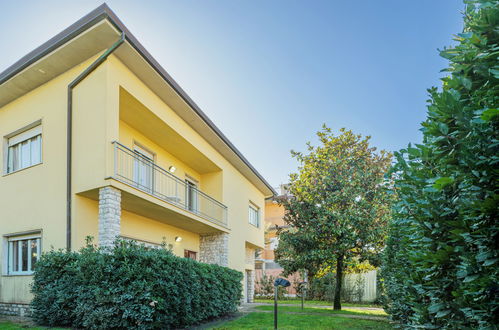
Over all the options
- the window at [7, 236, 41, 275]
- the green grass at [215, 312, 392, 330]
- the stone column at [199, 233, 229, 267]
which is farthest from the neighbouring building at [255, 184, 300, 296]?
the window at [7, 236, 41, 275]

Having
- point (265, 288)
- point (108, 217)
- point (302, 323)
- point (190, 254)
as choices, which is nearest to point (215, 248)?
point (190, 254)

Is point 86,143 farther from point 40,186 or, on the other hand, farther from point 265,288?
point 265,288

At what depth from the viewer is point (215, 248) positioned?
17.2 metres

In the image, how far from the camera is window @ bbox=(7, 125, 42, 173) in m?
12.0

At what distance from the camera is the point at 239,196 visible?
786 inches

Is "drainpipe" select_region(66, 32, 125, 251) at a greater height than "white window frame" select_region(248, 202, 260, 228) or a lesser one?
greater

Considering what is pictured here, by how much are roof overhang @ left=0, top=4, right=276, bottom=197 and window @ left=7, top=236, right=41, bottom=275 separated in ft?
14.9

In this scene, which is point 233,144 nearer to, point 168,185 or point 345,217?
point 168,185

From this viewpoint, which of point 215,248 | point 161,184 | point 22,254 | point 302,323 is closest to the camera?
point 302,323

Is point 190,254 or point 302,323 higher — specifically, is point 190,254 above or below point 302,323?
above

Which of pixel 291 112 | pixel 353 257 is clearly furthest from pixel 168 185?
pixel 353 257

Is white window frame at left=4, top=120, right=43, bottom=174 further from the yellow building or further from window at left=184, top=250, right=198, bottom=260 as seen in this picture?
window at left=184, top=250, right=198, bottom=260

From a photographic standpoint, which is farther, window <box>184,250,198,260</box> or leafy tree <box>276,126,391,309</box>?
window <box>184,250,198,260</box>

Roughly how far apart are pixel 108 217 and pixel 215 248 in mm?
8143
